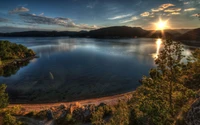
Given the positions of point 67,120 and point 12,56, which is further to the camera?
point 12,56

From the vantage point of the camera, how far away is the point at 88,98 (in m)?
30.5

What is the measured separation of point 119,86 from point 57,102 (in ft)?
58.9

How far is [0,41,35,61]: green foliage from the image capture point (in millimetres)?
→ 64975

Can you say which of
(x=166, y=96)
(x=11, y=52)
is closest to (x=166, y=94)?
(x=166, y=96)

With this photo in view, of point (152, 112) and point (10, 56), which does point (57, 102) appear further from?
point (10, 56)

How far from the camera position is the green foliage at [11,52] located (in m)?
65.0

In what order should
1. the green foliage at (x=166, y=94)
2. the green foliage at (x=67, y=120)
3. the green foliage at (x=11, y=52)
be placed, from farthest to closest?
the green foliage at (x=11, y=52) < the green foliage at (x=67, y=120) < the green foliage at (x=166, y=94)

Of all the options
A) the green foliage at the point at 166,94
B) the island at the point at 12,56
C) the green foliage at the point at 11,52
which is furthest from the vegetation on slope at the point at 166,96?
the green foliage at the point at 11,52

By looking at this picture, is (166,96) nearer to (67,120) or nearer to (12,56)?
(67,120)

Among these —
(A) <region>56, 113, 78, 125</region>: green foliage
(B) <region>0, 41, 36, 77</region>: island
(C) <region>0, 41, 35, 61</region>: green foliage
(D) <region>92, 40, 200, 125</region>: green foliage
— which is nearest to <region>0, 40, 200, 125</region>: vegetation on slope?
(D) <region>92, 40, 200, 125</region>: green foliage

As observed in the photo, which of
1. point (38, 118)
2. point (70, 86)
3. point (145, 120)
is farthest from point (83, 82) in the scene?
point (145, 120)

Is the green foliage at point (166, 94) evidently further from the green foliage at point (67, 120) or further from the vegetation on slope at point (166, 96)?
the green foliage at point (67, 120)

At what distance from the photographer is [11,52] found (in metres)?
70.7

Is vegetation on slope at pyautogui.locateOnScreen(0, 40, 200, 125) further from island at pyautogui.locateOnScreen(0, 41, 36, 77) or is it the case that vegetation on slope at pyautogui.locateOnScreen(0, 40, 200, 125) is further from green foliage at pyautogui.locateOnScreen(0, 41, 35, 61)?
green foliage at pyautogui.locateOnScreen(0, 41, 35, 61)
